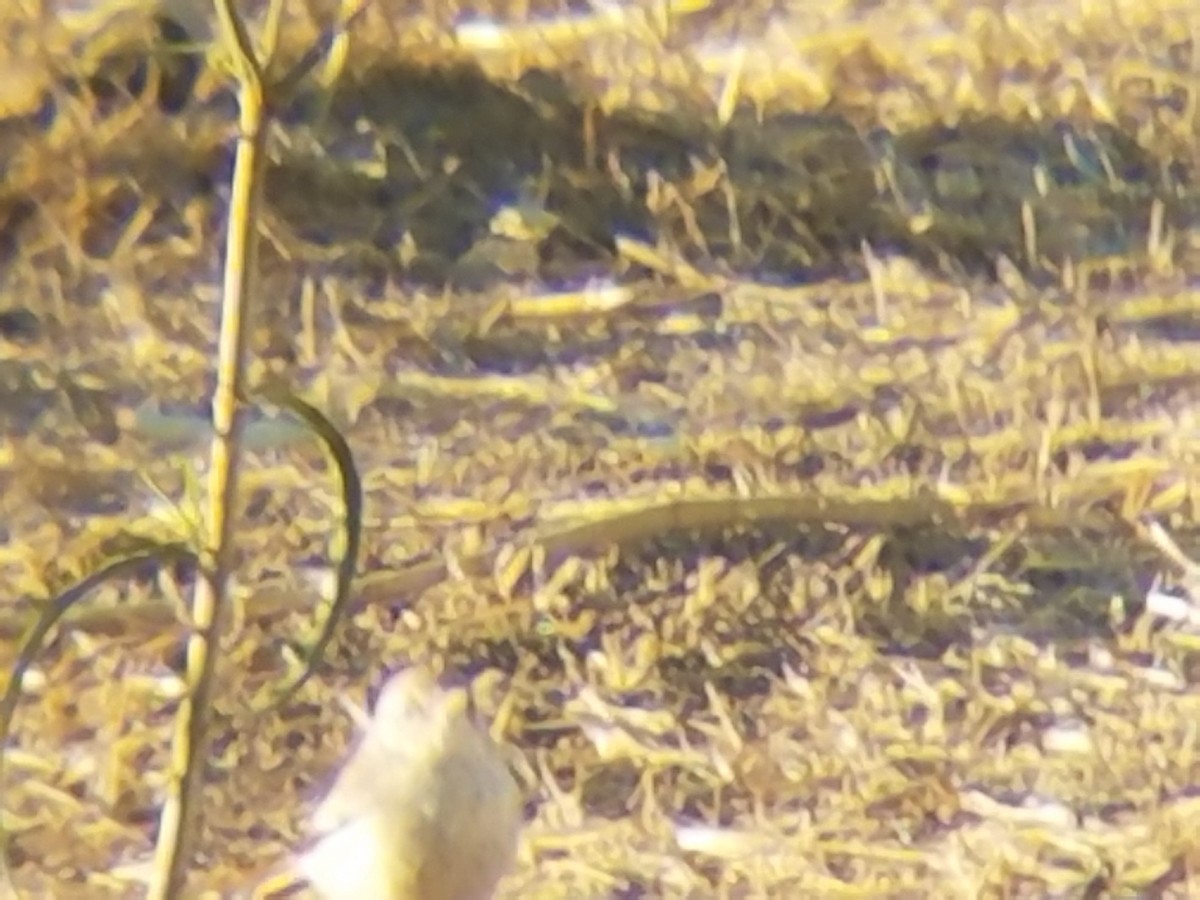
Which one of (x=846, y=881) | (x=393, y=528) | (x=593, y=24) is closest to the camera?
(x=593, y=24)

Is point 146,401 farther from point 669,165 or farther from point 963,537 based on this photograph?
point 963,537

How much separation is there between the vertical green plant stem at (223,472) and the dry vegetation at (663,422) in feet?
1.03

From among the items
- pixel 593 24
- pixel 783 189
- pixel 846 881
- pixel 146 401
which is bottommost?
pixel 846 881

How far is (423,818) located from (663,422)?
15.3 inches

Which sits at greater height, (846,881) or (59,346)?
(59,346)

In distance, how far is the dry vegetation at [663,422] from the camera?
77cm

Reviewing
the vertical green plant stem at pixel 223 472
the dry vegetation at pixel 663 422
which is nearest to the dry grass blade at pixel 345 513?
the vertical green plant stem at pixel 223 472

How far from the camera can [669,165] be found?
80 cm

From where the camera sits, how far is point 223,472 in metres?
0.45

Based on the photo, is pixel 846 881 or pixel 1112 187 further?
pixel 846 881

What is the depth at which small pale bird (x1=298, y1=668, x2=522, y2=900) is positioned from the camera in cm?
55

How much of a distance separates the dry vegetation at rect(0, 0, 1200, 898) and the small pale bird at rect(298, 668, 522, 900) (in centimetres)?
29

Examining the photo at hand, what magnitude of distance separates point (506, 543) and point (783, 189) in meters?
0.31

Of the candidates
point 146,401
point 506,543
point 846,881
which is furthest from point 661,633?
point 146,401
